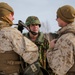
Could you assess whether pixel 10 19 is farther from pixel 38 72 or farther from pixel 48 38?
pixel 48 38

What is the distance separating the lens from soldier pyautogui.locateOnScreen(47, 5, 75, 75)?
3834 mm

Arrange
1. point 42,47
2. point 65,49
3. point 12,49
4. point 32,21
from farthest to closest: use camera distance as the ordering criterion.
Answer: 1. point 32,21
2. point 42,47
3. point 12,49
4. point 65,49

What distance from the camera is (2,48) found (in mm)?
4004

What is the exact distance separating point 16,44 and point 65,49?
2.69 ft

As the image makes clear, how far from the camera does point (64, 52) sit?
3.86 m

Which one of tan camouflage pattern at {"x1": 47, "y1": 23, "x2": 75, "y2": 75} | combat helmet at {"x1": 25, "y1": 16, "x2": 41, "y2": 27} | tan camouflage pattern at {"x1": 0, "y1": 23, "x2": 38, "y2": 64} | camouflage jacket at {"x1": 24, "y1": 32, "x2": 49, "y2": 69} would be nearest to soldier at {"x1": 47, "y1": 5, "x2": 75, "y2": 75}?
tan camouflage pattern at {"x1": 47, "y1": 23, "x2": 75, "y2": 75}

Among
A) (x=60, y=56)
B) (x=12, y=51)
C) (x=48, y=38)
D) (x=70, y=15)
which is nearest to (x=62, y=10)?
(x=70, y=15)

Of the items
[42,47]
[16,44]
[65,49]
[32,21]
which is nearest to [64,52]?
[65,49]

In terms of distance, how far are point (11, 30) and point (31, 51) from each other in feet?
1.63

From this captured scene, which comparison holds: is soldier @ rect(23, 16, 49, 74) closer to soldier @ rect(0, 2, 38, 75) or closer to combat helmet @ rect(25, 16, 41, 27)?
combat helmet @ rect(25, 16, 41, 27)

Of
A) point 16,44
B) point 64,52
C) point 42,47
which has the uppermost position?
point 16,44

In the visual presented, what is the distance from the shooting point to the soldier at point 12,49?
13.0ft

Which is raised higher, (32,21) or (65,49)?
(32,21)

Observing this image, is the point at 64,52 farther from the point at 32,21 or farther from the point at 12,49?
the point at 32,21
